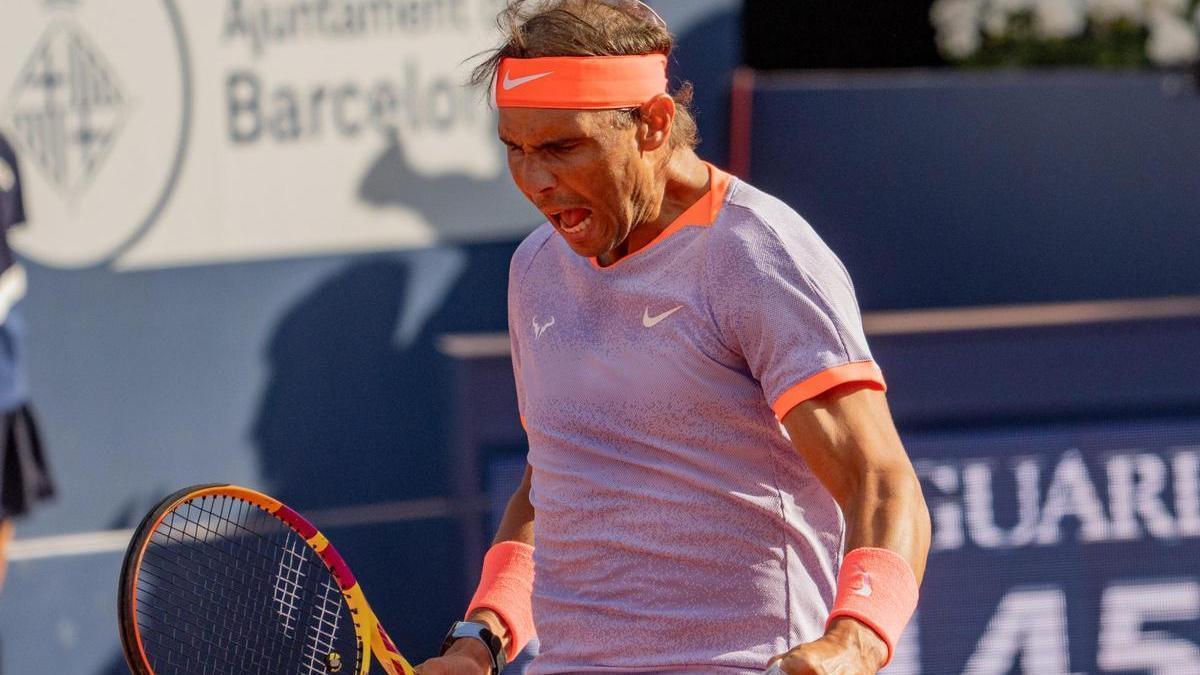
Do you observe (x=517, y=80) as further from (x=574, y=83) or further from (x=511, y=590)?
(x=511, y=590)

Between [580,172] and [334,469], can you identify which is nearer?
[580,172]

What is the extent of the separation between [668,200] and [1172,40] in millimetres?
5844

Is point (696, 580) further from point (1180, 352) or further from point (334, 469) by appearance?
point (334, 469)

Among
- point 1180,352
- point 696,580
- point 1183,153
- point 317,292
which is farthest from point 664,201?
point 1183,153

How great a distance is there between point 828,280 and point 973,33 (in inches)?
260

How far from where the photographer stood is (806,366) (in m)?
2.26

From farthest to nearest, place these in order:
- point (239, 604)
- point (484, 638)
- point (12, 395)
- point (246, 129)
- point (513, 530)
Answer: point (246, 129), point (12, 395), point (239, 604), point (513, 530), point (484, 638)

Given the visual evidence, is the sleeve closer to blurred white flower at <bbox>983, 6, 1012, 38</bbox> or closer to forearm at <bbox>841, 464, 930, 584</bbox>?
forearm at <bbox>841, 464, 930, 584</bbox>

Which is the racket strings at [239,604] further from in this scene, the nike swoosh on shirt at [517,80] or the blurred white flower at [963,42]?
the blurred white flower at [963,42]

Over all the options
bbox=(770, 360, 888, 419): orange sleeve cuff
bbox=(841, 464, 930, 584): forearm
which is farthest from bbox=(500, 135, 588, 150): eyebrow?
bbox=(841, 464, 930, 584): forearm

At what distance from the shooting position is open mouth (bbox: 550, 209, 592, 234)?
244 centimetres

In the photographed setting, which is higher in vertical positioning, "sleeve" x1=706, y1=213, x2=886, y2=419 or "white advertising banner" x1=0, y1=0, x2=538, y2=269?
"sleeve" x1=706, y1=213, x2=886, y2=419

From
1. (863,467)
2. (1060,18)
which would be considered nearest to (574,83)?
(863,467)

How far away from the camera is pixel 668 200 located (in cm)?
249
